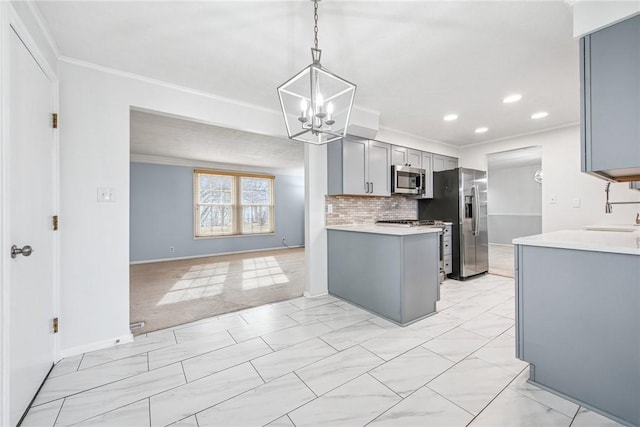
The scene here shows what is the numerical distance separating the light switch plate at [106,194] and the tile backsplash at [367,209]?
2.35m

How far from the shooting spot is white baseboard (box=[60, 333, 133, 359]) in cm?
211

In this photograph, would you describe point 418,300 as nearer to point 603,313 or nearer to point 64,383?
point 603,313

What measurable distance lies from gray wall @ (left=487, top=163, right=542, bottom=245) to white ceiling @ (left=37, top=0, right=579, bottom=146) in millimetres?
5974

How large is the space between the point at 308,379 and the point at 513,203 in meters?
9.06

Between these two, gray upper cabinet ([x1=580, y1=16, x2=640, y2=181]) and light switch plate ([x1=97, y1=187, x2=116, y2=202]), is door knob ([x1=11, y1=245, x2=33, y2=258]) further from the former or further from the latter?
gray upper cabinet ([x1=580, y1=16, x2=640, y2=181])

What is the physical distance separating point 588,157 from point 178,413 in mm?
2856

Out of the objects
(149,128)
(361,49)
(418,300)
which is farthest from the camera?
(149,128)

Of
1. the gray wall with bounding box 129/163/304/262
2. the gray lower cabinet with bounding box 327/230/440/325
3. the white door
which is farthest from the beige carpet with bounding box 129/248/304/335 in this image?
the gray lower cabinet with bounding box 327/230/440/325

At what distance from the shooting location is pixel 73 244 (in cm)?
215

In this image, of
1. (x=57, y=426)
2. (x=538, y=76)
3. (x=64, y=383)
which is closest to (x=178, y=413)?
(x=57, y=426)

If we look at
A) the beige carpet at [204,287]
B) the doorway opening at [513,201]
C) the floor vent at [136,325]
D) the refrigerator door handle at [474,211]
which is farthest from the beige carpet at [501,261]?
the floor vent at [136,325]

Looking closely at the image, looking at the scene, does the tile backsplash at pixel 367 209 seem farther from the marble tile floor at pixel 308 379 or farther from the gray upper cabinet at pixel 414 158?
the marble tile floor at pixel 308 379

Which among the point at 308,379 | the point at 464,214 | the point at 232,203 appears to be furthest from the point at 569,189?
the point at 232,203

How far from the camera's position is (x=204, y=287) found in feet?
13.3
